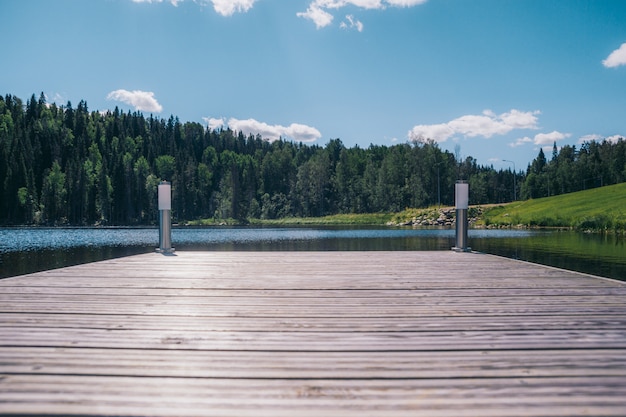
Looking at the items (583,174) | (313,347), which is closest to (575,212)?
(313,347)

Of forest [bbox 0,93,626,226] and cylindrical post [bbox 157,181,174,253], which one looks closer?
cylindrical post [bbox 157,181,174,253]

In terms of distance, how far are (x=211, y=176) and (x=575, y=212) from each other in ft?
318

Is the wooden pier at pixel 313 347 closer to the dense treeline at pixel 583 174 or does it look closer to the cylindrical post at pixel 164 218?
the cylindrical post at pixel 164 218

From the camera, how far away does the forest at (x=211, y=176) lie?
91750 millimetres

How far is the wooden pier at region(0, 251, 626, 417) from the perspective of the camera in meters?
1.99

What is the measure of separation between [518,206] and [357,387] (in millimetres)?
69629

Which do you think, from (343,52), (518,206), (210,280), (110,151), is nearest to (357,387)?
(210,280)

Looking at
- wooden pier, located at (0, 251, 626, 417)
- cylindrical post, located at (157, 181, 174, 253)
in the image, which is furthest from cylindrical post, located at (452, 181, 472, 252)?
cylindrical post, located at (157, 181, 174, 253)

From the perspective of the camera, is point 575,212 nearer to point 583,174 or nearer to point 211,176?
point 583,174

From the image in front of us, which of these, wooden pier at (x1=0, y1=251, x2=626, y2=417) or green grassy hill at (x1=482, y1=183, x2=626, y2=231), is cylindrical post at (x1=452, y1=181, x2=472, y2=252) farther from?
green grassy hill at (x1=482, y1=183, x2=626, y2=231)

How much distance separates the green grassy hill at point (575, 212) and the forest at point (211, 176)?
2261cm

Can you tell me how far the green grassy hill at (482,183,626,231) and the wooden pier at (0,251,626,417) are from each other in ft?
122

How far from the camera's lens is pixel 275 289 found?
15.4 feet

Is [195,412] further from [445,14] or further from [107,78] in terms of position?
[107,78]
